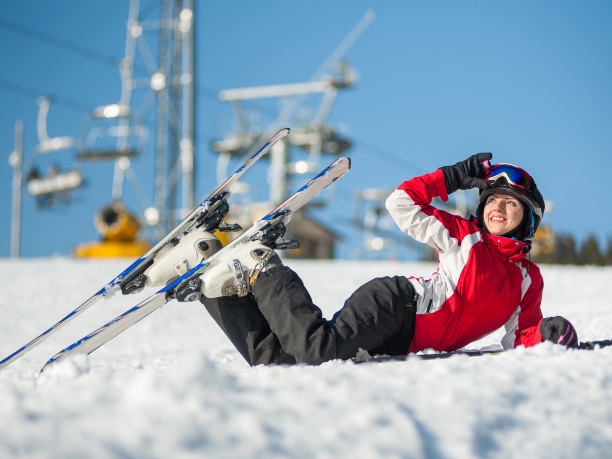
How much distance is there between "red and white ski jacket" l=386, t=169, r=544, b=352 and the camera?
8.60 ft

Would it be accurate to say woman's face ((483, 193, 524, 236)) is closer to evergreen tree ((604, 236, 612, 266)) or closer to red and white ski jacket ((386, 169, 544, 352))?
red and white ski jacket ((386, 169, 544, 352))

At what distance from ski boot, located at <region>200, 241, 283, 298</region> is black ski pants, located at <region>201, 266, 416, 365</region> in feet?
0.13

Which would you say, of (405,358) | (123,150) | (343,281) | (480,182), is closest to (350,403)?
(405,358)

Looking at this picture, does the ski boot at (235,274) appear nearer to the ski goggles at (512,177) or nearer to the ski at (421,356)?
the ski at (421,356)

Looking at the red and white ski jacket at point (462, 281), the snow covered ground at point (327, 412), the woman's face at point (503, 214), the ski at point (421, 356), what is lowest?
the ski at point (421, 356)

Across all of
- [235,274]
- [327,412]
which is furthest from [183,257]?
[327,412]

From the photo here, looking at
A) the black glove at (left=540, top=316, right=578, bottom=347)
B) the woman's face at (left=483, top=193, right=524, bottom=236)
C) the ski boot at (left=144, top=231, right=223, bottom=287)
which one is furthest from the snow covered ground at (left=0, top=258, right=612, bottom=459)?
the ski boot at (left=144, top=231, right=223, bottom=287)

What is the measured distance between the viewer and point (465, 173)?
9.31ft

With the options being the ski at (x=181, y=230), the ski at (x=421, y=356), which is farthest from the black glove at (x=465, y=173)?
the ski at (x=181, y=230)

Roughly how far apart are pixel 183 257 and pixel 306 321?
84 cm

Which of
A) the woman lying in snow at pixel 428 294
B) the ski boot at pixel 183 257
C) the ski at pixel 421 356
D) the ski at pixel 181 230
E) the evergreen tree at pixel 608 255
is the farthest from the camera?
the evergreen tree at pixel 608 255

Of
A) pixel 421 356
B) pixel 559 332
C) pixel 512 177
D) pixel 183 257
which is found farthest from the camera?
pixel 183 257

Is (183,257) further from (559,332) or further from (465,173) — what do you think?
(559,332)

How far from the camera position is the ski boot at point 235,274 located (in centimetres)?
259
